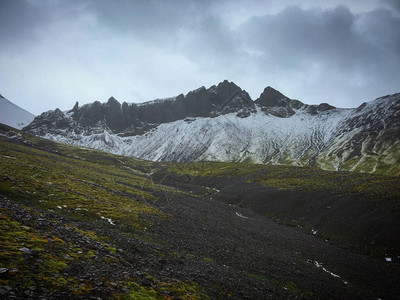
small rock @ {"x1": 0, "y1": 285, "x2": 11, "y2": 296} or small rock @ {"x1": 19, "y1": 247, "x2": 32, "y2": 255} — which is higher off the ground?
small rock @ {"x1": 0, "y1": 285, "x2": 11, "y2": 296}

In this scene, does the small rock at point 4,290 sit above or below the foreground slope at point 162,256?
above

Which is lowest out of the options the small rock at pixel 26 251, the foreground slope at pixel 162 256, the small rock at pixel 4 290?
the foreground slope at pixel 162 256

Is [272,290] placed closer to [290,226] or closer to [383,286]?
[383,286]

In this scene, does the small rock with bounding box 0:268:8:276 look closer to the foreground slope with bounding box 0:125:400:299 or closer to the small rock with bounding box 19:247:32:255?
the foreground slope with bounding box 0:125:400:299

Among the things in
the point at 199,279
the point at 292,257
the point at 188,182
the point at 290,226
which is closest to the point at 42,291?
the point at 199,279

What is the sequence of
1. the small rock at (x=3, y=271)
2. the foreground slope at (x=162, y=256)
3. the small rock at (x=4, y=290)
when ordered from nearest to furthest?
the small rock at (x=4, y=290) → the small rock at (x=3, y=271) → the foreground slope at (x=162, y=256)

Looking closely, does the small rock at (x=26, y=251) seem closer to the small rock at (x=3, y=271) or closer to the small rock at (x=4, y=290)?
the small rock at (x=3, y=271)

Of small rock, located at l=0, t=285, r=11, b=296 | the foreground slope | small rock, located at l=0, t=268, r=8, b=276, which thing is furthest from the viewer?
the foreground slope

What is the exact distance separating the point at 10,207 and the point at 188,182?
96.4 metres

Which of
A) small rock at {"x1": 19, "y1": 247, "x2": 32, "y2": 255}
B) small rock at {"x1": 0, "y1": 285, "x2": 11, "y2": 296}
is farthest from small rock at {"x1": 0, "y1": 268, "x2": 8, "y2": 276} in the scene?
small rock at {"x1": 19, "y1": 247, "x2": 32, "y2": 255}

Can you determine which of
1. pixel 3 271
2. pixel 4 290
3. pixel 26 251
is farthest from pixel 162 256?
pixel 4 290

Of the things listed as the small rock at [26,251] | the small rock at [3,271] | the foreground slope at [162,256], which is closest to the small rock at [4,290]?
the foreground slope at [162,256]

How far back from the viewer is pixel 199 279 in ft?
53.0

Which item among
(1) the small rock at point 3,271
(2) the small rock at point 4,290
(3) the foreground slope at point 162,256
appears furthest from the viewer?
(3) the foreground slope at point 162,256
